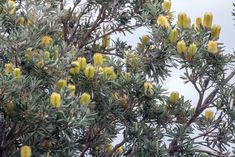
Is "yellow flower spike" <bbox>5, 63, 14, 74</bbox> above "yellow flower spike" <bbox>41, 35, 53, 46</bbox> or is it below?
below

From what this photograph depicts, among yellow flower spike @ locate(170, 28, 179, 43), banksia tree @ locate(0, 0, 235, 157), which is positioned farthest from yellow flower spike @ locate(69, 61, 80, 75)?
yellow flower spike @ locate(170, 28, 179, 43)

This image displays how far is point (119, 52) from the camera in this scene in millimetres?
4332

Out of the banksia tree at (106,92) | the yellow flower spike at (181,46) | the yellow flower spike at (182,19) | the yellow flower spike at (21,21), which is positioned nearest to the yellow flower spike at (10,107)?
the banksia tree at (106,92)

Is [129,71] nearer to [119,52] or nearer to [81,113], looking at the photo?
[81,113]

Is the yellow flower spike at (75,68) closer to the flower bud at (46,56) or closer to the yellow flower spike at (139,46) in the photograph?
the flower bud at (46,56)

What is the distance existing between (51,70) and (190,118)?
1.14 metres

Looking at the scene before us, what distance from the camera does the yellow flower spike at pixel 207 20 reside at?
3115mm

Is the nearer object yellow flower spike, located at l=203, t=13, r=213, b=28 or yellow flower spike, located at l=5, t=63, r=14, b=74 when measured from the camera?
yellow flower spike, located at l=5, t=63, r=14, b=74

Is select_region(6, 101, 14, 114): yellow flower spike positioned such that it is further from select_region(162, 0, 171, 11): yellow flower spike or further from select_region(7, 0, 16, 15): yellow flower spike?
select_region(162, 0, 171, 11): yellow flower spike

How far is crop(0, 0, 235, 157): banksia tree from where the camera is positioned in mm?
2752

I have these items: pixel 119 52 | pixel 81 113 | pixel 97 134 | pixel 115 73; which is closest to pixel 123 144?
pixel 97 134

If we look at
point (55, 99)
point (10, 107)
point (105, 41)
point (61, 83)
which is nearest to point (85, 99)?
point (61, 83)

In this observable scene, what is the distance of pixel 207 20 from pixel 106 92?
2.49 feet

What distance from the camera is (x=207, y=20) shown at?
3125 mm
